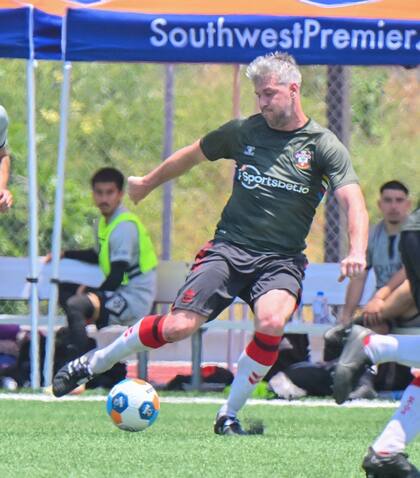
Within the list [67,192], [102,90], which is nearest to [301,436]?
[67,192]

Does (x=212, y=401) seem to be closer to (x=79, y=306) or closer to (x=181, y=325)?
(x=79, y=306)

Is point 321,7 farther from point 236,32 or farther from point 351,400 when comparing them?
point 351,400

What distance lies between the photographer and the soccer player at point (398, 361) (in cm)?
534

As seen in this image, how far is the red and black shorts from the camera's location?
281 inches

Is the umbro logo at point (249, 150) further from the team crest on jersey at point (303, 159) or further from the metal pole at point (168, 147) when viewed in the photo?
the metal pole at point (168, 147)

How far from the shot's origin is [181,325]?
23.3 ft

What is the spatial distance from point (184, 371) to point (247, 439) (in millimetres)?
5327

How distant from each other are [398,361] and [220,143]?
7.50ft

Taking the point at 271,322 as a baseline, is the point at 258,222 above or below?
above

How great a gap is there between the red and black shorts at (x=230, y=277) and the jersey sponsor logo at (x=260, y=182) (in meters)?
0.33

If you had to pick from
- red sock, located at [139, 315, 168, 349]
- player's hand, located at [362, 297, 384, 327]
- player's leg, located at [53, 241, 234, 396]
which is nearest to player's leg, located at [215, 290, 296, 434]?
player's leg, located at [53, 241, 234, 396]

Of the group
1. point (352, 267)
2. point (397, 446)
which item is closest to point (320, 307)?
point (352, 267)

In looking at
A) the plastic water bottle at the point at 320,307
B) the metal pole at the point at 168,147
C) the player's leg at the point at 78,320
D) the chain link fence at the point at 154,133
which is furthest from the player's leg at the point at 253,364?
the chain link fence at the point at 154,133

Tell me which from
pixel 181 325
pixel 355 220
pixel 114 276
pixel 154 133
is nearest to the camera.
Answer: pixel 355 220
